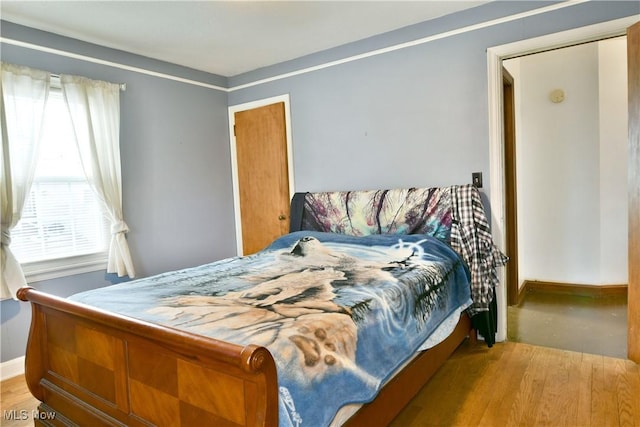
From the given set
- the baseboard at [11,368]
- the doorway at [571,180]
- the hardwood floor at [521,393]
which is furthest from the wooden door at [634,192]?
the baseboard at [11,368]

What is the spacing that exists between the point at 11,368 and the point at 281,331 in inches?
95.2

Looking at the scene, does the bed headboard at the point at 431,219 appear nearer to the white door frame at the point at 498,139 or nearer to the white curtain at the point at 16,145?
the white door frame at the point at 498,139

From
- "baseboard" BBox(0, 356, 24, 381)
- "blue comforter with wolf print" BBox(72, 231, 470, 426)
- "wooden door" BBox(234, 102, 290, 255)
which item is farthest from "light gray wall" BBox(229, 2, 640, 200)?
"baseboard" BBox(0, 356, 24, 381)

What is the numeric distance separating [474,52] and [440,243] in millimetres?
1397

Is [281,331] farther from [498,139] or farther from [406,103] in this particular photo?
[406,103]

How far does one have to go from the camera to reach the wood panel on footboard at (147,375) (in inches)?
43.4

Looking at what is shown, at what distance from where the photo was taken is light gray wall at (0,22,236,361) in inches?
109

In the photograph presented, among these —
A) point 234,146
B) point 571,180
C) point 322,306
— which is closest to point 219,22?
point 234,146

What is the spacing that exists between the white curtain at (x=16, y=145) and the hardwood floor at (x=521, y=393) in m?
0.78

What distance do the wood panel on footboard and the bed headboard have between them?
70 centimetres

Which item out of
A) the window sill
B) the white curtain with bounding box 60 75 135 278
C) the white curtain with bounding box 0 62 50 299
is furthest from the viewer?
the white curtain with bounding box 60 75 135 278

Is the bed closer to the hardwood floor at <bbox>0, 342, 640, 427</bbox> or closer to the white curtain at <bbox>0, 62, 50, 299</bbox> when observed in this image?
the hardwood floor at <bbox>0, 342, 640, 427</bbox>

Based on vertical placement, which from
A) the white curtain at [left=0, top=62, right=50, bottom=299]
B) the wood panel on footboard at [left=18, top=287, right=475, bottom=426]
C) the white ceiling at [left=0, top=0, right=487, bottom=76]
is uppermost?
the white ceiling at [left=0, top=0, right=487, bottom=76]

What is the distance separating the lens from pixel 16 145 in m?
2.56
